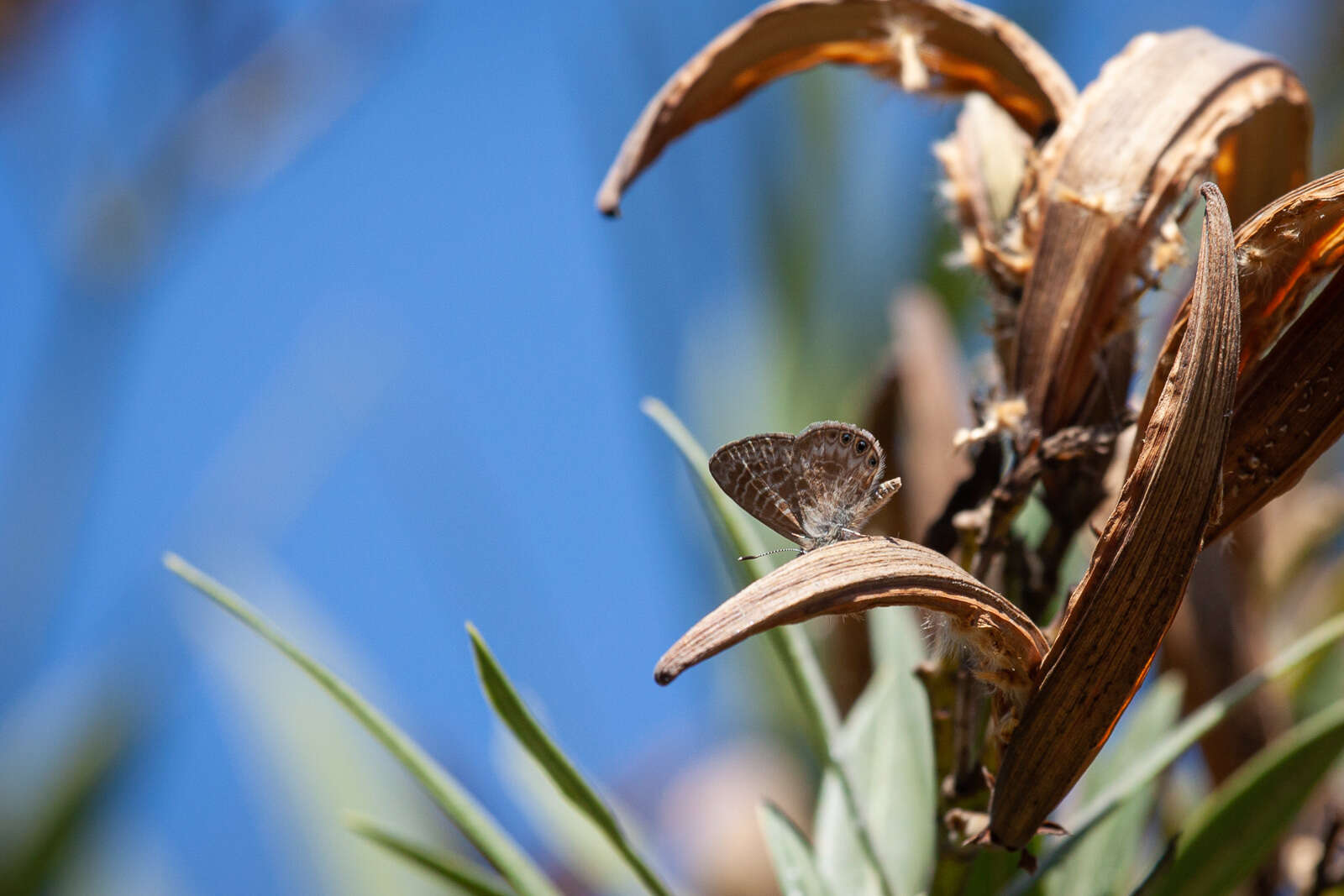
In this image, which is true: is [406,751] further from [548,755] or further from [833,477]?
[833,477]

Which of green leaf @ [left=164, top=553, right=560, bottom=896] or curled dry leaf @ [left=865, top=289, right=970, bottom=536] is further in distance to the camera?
curled dry leaf @ [left=865, top=289, right=970, bottom=536]

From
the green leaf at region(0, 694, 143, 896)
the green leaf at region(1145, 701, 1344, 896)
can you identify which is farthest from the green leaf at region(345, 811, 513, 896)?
the green leaf at region(0, 694, 143, 896)

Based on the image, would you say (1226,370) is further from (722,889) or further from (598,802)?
(722,889)

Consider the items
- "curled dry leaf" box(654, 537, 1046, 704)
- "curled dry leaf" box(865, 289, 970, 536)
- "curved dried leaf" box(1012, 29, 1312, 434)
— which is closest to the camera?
"curled dry leaf" box(654, 537, 1046, 704)

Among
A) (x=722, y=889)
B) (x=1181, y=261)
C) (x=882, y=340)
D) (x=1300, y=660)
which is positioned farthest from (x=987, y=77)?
(x=722, y=889)

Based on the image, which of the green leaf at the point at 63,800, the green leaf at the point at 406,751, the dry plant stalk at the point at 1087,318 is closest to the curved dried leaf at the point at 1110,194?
the dry plant stalk at the point at 1087,318

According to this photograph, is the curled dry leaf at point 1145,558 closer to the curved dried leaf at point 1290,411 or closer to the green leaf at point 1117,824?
the curved dried leaf at point 1290,411

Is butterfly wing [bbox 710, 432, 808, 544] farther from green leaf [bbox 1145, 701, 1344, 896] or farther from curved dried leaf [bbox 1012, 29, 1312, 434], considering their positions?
green leaf [bbox 1145, 701, 1344, 896]

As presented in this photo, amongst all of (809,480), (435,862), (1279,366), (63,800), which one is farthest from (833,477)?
(63,800)
